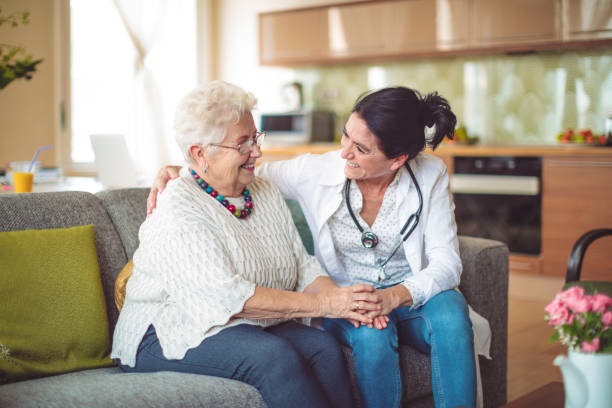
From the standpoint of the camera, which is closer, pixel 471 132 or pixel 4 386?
pixel 4 386

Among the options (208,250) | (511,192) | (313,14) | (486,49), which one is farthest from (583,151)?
(208,250)

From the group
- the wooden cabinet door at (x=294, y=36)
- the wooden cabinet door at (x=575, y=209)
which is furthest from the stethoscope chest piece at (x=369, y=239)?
the wooden cabinet door at (x=294, y=36)

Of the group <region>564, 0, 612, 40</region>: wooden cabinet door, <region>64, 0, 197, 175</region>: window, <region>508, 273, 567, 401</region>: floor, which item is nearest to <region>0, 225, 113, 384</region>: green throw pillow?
<region>508, 273, 567, 401</region>: floor

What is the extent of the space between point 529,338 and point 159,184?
2444 mm

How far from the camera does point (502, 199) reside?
4738 millimetres

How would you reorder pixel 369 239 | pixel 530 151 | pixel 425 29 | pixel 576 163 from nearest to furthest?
1. pixel 369 239
2. pixel 576 163
3. pixel 530 151
4. pixel 425 29

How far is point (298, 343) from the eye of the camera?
1.88 m

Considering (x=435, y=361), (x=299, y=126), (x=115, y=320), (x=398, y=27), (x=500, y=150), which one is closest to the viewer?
(x=435, y=361)

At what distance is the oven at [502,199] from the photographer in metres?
4.62

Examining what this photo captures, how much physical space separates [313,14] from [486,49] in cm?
147

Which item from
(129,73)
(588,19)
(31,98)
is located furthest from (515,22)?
(31,98)

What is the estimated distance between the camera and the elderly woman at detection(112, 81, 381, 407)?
5.55ft

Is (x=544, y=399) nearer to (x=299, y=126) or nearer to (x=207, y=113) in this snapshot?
(x=207, y=113)

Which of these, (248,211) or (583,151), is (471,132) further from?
(248,211)
